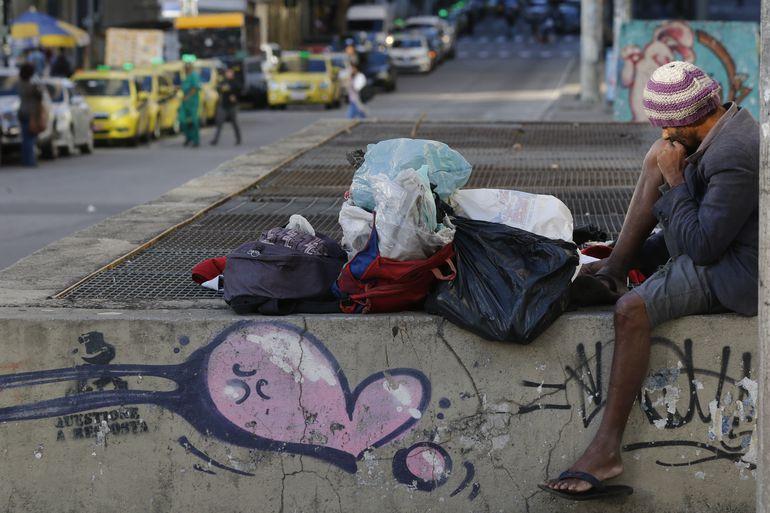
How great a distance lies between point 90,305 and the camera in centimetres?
585

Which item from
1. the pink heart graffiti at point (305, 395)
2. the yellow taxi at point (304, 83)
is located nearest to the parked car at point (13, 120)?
the yellow taxi at point (304, 83)

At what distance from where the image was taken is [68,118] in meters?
24.1

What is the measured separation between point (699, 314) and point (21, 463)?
109 inches

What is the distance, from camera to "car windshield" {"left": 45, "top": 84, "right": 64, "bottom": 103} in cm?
2409

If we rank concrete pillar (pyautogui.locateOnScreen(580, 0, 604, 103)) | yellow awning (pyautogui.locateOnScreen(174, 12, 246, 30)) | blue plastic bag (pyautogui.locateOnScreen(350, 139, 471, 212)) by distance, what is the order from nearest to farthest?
blue plastic bag (pyautogui.locateOnScreen(350, 139, 471, 212)) < concrete pillar (pyautogui.locateOnScreen(580, 0, 604, 103)) < yellow awning (pyautogui.locateOnScreen(174, 12, 246, 30))

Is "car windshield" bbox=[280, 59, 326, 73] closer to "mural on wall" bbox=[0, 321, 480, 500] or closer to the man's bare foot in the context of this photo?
"mural on wall" bbox=[0, 321, 480, 500]

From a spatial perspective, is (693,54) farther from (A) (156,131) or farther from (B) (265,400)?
(B) (265,400)

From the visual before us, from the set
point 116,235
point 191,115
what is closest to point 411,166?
point 116,235

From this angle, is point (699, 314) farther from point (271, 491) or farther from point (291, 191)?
point (291, 191)

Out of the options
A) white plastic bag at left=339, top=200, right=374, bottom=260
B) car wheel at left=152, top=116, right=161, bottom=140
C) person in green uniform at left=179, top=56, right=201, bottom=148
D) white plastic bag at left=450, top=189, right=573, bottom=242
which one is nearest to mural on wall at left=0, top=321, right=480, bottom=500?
white plastic bag at left=339, top=200, right=374, bottom=260

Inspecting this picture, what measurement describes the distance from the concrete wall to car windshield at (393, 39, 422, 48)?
2127 inches

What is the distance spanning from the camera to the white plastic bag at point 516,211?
5.89m

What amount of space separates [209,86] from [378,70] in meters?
13.8

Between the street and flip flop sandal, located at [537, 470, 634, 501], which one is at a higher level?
flip flop sandal, located at [537, 470, 634, 501]
